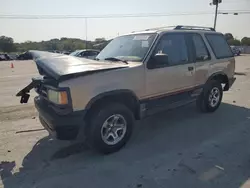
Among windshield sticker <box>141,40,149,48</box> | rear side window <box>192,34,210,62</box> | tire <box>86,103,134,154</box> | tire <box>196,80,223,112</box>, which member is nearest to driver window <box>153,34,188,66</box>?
windshield sticker <box>141,40,149,48</box>

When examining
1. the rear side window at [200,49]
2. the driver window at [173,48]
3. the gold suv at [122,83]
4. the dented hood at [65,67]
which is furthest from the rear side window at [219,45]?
the dented hood at [65,67]

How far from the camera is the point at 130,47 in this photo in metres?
4.60

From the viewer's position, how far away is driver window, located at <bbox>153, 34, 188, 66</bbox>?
14.6 ft

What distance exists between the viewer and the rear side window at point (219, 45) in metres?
5.68

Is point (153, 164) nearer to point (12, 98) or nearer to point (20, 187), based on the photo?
point (20, 187)

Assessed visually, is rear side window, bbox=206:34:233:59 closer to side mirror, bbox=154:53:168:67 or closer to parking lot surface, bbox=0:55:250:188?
parking lot surface, bbox=0:55:250:188

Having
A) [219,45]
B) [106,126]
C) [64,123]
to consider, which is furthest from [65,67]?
[219,45]

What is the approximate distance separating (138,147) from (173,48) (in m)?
2.05

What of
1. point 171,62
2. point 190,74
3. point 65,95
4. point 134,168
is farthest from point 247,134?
point 65,95

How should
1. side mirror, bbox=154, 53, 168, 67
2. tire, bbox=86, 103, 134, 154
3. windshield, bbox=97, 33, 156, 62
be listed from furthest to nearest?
windshield, bbox=97, 33, 156, 62
side mirror, bbox=154, 53, 168, 67
tire, bbox=86, 103, 134, 154

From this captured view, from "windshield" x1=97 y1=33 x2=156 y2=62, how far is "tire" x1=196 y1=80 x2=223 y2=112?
2058 millimetres

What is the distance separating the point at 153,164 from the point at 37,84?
7.42ft

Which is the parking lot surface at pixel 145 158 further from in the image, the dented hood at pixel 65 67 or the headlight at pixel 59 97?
the dented hood at pixel 65 67

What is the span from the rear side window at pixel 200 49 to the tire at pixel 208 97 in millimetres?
667
